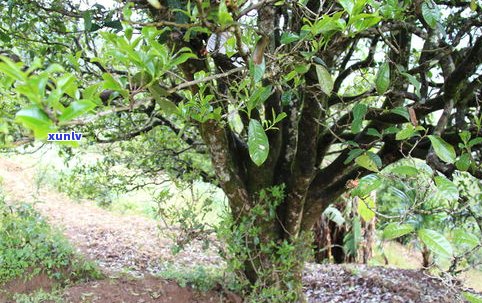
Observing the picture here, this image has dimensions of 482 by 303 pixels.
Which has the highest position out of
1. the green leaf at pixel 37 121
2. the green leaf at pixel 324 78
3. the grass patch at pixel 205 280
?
the green leaf at pixel 324 78

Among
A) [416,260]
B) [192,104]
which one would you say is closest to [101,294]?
[192,104]

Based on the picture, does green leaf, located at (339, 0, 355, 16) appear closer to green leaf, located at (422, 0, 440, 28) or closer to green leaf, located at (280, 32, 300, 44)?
green leaf, located at (280, 32, 300, 44)

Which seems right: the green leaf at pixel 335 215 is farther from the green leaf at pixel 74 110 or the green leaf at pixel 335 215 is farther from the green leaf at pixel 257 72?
the green leaf at pixel 74 110

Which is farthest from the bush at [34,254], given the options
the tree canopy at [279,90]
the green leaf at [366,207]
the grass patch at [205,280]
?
the green leaf at [366,207]

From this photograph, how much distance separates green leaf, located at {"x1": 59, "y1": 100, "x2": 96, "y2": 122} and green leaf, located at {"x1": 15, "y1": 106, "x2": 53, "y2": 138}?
3cm

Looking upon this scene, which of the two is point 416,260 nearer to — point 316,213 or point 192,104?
point 316,213

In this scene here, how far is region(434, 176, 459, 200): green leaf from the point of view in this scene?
114 cm

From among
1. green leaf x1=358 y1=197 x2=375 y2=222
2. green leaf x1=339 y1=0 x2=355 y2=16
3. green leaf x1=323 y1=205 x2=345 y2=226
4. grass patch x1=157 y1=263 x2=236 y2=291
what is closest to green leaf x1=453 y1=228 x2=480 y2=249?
green leaf x1=358 y1=197 x2=375 y2=222

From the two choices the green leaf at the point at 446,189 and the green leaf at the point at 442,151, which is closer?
the green leaf at the point at 446,189

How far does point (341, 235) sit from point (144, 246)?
3.25m

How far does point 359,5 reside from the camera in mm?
1060

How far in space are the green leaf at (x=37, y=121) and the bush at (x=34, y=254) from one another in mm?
3778

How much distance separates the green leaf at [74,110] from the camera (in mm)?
670

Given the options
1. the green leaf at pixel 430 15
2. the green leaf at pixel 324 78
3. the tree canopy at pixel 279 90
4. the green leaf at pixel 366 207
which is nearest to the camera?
the tree canopy at pixel 279 90
